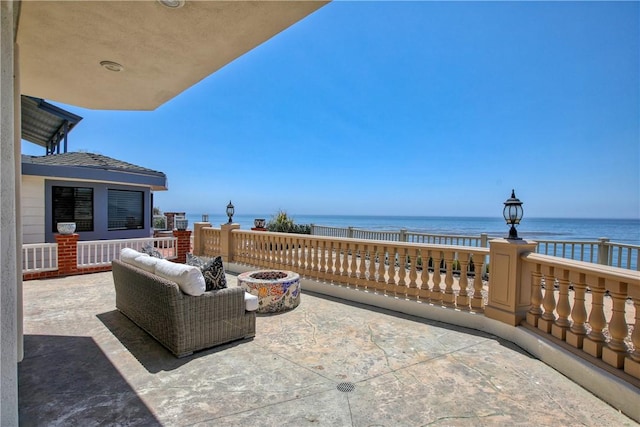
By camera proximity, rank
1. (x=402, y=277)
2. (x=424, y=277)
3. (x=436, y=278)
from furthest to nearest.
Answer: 1. (x=402, y=277)
2. (x=424, y=277)
3. (x=436, y=278)

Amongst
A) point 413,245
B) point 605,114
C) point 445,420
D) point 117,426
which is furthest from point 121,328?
point 605,114

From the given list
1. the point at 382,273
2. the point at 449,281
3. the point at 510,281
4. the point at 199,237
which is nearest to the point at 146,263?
the point at 382,273

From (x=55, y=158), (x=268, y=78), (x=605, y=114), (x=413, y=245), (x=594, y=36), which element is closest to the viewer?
(x=413, y=245)

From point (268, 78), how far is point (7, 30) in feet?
34.2

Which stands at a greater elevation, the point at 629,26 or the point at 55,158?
the point at 629,26

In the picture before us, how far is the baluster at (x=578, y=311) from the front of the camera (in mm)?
2619

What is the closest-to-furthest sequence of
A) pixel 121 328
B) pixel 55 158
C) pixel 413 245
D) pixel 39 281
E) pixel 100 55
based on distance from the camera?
pixel 100 55, pixel 121 328, pixel 413 245, pixel 39 281, pixel 55 158

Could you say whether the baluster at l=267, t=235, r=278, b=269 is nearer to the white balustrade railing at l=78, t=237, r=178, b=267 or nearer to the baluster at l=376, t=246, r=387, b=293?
the baluster at l=376, t=246, r=387, b=293

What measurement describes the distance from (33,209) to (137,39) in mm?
7894

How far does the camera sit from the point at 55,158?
9.23 metres

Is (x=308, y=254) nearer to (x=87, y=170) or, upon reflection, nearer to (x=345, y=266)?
(x=345, y=266)

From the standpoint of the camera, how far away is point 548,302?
3021 millimetres

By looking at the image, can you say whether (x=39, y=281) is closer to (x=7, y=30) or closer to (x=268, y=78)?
(x=7, y=30)

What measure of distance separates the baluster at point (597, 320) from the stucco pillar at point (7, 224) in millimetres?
4048
